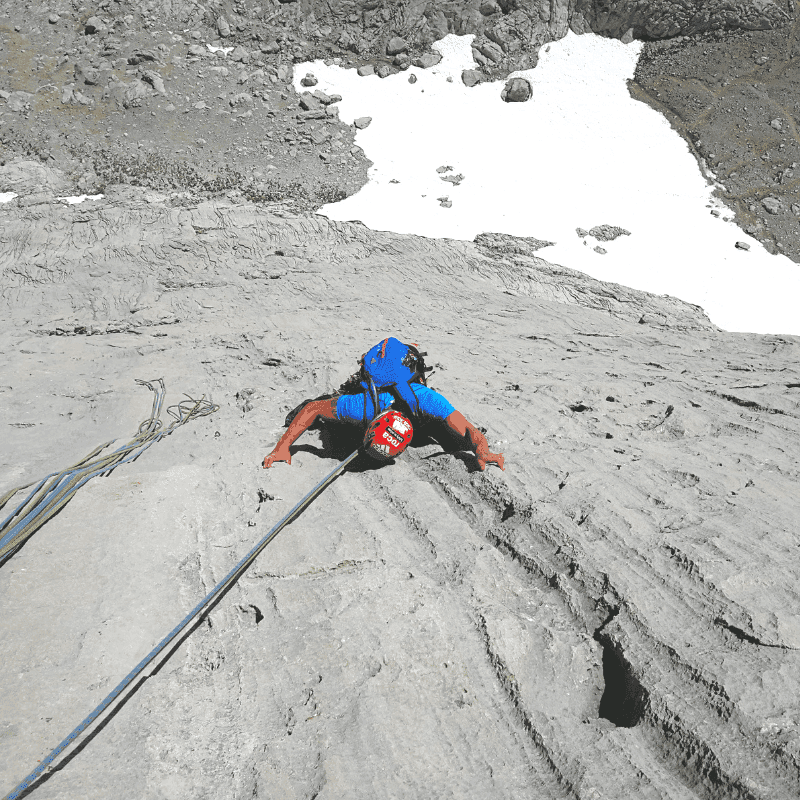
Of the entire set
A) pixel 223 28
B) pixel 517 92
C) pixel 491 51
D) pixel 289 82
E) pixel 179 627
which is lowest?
pixel 179 627

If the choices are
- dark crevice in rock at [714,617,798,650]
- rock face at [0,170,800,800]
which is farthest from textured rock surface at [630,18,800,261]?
dark crevice in rock at [714,617,798,650]

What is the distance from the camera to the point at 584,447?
13.3 feet

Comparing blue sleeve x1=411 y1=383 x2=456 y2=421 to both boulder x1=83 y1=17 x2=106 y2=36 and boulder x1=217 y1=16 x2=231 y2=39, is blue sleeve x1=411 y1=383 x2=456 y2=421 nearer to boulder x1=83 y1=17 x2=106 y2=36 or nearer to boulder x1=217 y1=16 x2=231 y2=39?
boulder x1=217 y1=16 x2=231 y2=39

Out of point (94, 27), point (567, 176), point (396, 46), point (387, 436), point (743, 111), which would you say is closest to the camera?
point (387, 436)

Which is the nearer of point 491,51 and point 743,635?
point 743,635

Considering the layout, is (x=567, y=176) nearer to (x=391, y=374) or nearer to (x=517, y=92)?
(x=517, y=92)

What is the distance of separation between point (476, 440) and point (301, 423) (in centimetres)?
145

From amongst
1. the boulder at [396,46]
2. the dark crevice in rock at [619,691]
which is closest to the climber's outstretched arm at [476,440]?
the dark crevice in rock at [619,691]

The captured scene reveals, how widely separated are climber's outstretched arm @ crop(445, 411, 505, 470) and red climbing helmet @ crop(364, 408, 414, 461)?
1.16 ft

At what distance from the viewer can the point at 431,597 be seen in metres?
2.72

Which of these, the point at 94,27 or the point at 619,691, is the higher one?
the point at 94,27

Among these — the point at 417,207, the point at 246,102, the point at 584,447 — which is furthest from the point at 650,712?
the point at 246,102

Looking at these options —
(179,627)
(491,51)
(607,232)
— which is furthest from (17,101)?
(179,627)

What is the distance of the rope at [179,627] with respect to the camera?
1.89 metres
